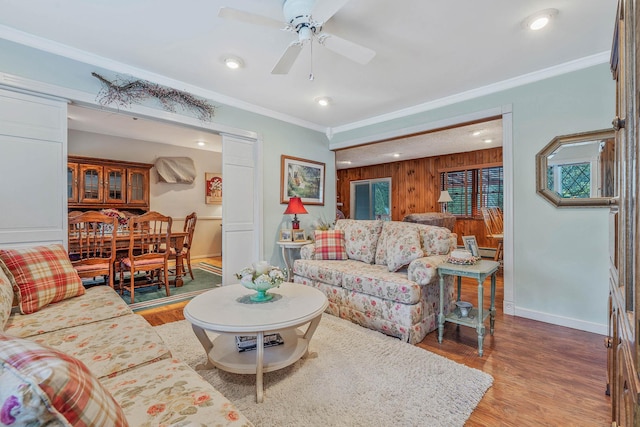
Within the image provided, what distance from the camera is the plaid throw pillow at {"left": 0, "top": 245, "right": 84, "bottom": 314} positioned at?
67.8 inches

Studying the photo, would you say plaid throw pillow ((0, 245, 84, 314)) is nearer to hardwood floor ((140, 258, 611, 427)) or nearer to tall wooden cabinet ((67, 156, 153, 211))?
hardwood floor ((140, 258, 611, 427))

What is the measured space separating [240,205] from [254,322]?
2366 mm

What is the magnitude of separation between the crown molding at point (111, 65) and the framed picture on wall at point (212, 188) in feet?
10.6

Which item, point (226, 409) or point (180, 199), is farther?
point (180, 199)

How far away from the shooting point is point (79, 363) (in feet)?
1.82

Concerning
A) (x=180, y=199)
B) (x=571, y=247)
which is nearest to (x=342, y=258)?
(x=571, y=247)

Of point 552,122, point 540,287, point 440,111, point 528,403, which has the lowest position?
point 528,403

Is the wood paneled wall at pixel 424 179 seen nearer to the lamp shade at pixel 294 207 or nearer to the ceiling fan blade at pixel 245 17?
the lamp shade at pixel 294 207

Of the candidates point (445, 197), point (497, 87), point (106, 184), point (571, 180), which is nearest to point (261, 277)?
point (571, 180)

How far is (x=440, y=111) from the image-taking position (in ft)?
11.4

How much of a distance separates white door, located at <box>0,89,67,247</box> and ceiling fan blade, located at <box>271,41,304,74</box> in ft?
6.54

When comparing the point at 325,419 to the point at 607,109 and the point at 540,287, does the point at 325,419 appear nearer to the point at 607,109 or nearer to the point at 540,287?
the point at 540,287

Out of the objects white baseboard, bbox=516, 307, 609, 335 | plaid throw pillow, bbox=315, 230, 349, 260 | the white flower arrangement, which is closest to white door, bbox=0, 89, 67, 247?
the white flower arrangement

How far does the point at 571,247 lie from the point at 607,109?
1.26 meters
